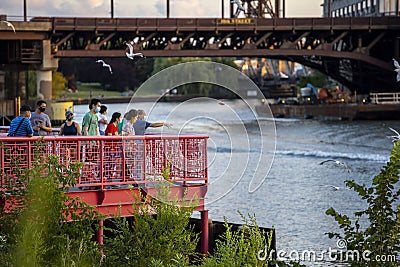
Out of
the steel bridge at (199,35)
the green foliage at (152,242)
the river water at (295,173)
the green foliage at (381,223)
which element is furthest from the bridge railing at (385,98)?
the green foliage at (381,223)

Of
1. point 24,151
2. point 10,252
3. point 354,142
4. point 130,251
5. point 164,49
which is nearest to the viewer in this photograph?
point 10,252

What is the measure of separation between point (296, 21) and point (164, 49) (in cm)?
1103

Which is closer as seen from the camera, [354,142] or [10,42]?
[354,142]

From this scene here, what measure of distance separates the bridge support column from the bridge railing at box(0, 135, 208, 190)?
187ft

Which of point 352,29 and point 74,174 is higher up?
point 352,29

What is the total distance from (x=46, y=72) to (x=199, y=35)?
12743mm

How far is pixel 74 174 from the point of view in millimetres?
13867

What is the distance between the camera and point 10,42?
7881 centimetres

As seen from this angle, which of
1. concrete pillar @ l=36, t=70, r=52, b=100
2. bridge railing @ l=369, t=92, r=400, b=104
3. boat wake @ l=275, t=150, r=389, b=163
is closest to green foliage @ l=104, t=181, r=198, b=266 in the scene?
boat wake @ l=275, t=150, r=389, b=163

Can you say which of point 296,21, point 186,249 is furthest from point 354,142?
point 186,249

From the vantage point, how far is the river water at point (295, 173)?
98.3ft

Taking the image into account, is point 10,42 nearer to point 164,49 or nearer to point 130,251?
point 164,49

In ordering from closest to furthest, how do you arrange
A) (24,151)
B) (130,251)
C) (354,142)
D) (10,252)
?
1. (10,252)
2. (130,251)
3. (24,151)
4. (354,142)

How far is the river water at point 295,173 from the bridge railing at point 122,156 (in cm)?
80
